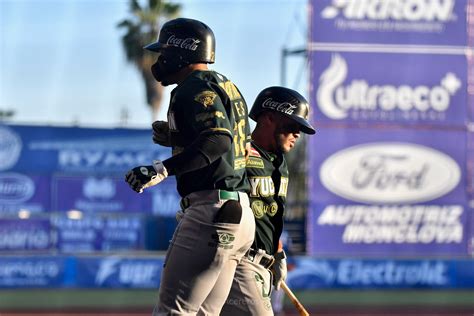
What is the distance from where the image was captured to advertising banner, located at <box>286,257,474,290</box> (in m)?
17.0

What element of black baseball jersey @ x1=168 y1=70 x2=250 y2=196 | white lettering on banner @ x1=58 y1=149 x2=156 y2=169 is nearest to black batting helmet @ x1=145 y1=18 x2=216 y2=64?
black baseball jersey @ x1=168 y1=70 x2=250 y2=196

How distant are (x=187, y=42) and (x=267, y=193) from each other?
3.38 feet

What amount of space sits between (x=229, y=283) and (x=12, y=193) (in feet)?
44.9

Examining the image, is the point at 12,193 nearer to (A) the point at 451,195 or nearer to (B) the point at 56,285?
(B) the point at 56,285

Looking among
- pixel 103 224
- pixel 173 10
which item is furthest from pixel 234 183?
pixel 173 10

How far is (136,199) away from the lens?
1841 cm

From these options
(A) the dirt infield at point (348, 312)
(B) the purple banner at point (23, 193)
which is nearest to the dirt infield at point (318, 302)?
(A) the dirt infield at point (348, 312)

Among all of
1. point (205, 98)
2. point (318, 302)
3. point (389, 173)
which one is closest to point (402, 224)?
point (389, 173)

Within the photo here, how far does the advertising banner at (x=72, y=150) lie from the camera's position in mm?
18172

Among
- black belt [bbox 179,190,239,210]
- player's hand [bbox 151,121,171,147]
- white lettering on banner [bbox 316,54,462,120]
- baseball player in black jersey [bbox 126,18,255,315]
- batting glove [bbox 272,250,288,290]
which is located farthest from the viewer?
white lettering on banner [bbox 316,54,462,120]

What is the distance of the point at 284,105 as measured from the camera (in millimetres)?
5793

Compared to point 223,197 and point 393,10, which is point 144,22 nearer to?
point 393,10

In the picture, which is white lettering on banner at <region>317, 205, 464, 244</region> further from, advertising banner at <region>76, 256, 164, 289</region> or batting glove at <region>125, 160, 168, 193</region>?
batting glove at <region>125, 160, 168, 193</region>

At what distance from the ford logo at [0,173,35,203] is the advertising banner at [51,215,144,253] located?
610 millimetres
